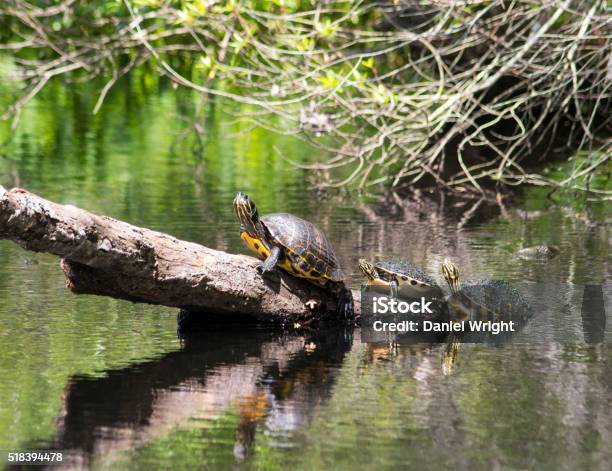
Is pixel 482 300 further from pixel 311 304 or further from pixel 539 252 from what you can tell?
pixel 539 252

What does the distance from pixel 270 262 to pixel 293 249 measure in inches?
7.1

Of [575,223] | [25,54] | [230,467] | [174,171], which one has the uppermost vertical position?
[25,54]

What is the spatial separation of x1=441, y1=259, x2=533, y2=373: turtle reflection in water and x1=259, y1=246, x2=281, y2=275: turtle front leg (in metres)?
1.14

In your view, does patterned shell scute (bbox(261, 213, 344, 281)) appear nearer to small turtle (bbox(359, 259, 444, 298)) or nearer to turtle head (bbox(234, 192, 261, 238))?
turtle head (bbox(234, 192, 261, 238))

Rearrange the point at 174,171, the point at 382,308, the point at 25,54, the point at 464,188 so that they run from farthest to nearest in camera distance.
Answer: the point at 25,54 < the point at 174,171 < the point at 464,188 < the point at 382,308

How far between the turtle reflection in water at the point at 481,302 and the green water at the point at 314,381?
159mm

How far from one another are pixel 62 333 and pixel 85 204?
6.14 metres

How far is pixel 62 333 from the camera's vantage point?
7.90m

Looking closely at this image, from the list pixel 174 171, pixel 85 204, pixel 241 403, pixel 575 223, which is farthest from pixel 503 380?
pixel 174 171

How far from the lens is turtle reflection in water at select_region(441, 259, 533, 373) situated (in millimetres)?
8344

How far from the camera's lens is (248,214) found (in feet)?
26.6

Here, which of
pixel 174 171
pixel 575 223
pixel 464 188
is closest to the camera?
pixel 575 223

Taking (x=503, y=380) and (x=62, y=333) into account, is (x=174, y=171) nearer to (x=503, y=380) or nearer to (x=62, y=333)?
(x=62, y=333)

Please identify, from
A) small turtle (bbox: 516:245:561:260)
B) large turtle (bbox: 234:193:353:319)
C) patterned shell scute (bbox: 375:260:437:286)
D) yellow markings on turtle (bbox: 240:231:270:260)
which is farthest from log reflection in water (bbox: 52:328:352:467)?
small turtle (bbox: 516:245:561:260)
